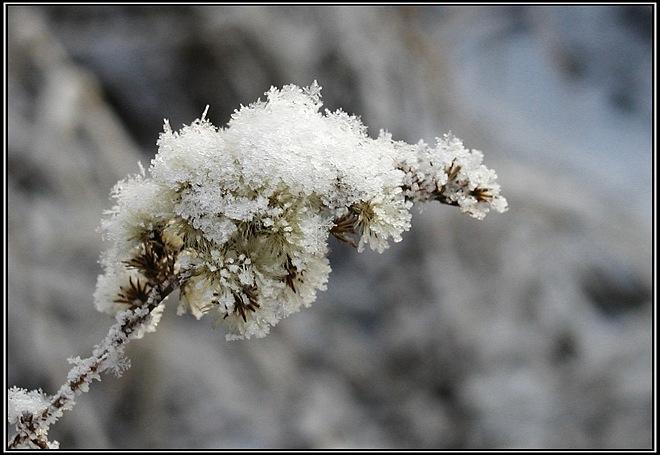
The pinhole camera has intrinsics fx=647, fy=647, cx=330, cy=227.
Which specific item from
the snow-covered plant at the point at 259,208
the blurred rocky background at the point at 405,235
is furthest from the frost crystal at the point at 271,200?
the blurred rocky background at the point at 405,235

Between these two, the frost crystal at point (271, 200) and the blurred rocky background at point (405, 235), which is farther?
the blurred rocky background at point (405, 235)

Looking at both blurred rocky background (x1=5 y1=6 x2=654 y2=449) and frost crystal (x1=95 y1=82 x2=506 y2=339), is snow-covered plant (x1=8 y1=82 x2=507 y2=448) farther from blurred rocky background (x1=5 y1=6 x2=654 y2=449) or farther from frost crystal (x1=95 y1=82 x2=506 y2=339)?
blurred rocky background (x1=5 y1=6 x2=654 y2=449)

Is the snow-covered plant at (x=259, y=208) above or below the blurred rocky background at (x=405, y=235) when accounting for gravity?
below

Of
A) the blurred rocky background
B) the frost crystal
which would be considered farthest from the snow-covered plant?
the blurred rocky background

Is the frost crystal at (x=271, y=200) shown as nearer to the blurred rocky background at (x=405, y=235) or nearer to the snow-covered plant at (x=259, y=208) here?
the snow-covered plant at (x=259, y=208)

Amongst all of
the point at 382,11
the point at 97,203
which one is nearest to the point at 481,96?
the point at 382,11

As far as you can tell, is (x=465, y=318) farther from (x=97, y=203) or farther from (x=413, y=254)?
(x=97, y=203)

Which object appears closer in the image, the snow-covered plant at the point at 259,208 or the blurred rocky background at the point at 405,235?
the snow-covered plant at the point at 259,208
